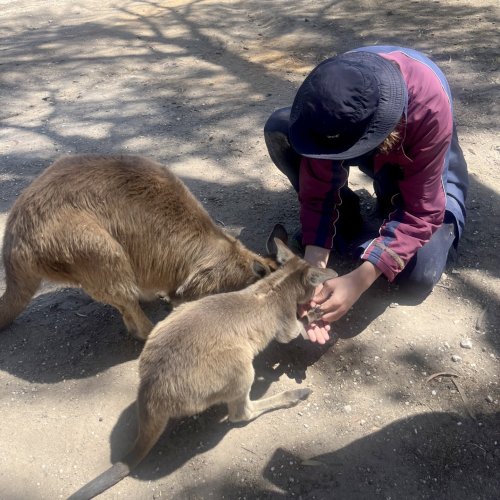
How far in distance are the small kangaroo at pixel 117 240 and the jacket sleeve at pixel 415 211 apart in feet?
1.66

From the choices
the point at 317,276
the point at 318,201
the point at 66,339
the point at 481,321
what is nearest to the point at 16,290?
the point at 66,339

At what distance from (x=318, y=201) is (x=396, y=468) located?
121 centimetres

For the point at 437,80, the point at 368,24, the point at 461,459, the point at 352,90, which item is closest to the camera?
the point at 352,90

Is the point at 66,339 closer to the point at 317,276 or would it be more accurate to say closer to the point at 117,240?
the point at 117,240

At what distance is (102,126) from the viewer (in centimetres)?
442

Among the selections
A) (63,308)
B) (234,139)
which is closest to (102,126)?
(234,139)

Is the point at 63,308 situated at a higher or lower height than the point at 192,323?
lower

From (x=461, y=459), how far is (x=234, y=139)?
8.99 feet

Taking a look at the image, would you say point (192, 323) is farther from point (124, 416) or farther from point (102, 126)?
point (102, 126)

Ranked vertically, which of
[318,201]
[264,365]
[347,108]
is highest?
[347,108]

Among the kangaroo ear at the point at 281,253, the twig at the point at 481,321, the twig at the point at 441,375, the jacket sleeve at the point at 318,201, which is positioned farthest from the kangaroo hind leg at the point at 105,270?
the twig at the point at 481,321

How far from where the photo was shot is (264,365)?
2.45 m

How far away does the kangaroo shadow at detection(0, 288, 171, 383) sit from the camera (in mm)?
2443

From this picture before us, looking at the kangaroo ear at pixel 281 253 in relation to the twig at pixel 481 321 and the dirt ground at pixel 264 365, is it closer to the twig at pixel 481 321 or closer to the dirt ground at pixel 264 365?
the dirt ground at pixel 264 365
